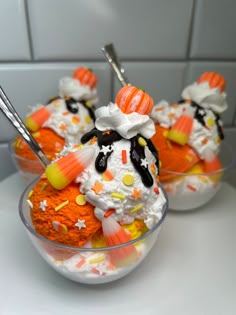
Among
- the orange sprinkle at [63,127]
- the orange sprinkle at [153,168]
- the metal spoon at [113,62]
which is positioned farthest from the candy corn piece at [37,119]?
the orange sprinkle at [153,168]

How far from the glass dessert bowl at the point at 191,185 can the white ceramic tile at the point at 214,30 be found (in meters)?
0.26

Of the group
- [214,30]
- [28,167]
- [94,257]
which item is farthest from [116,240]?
[214,30]

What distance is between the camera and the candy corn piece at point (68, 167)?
0.41m

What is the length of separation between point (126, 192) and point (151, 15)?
1.33 feet

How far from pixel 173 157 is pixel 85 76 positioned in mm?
223

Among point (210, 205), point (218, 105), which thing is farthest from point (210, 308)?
point (218, 105)

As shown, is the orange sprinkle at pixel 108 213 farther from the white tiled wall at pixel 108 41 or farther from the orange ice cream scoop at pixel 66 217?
the white tiled wall at pixel 108 41

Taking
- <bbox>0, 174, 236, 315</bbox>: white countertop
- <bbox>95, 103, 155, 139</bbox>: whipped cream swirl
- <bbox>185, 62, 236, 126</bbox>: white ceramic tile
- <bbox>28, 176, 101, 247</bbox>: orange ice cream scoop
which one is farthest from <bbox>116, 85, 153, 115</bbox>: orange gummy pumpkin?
<bbox>185, 62, 236, 126</bbox>: white ceramic tile

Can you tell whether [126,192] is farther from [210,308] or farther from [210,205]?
[210,205]

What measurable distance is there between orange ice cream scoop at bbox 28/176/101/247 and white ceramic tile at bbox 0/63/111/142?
0.31 metres

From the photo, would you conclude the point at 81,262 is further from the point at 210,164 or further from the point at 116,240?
the point at 210,164

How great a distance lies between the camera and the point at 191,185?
1.92 feet

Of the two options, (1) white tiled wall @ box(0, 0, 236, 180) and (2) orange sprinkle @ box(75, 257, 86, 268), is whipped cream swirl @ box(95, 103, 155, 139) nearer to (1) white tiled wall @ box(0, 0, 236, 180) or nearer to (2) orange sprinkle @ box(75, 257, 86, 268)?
(2) orange sprinkle @ box(75, 257, 86, 268)

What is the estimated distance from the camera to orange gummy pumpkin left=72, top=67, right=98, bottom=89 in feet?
2.06
